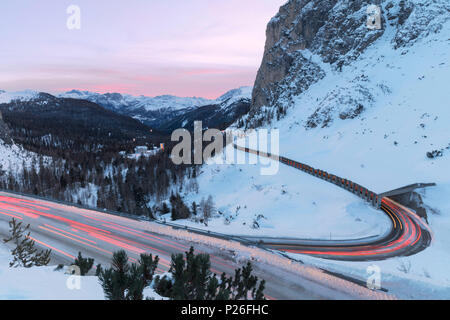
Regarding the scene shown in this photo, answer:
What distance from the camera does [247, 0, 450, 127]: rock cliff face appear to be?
66562 mm

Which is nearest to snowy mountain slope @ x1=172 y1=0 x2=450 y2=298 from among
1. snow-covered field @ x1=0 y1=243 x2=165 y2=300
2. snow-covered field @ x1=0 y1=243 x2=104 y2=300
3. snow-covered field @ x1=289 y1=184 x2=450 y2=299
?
snow-covered field @ x1=289 y1=184 x2=450 y2=299

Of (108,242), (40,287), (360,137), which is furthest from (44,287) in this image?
(360,137)

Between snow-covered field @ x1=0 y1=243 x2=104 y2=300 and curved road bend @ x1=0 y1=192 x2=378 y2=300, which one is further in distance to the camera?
curved road bend @ x1=0 y1=192 x2=378 y2=300

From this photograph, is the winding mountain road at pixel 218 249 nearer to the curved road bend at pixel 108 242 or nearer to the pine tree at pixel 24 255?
the curved road bend at pixel 108 242

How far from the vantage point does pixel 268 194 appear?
34.9 metres

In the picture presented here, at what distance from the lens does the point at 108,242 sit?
19.5 meters

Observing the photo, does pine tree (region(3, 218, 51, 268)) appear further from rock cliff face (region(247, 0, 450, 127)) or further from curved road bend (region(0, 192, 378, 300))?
rock cliff face (region(247, 0, 450, 127))

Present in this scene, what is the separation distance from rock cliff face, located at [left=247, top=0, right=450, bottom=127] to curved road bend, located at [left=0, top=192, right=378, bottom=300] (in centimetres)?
7065

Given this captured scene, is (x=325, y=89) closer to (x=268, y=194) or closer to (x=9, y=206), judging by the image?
(x=268, y=194)

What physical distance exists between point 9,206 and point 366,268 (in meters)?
38.0

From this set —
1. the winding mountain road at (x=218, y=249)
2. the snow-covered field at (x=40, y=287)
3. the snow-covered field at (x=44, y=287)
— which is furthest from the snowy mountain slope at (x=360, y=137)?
the snow-covered field at (x=40, y=287)

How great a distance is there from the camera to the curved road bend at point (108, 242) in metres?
13.1

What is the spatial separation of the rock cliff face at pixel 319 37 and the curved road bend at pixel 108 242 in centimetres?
7065
